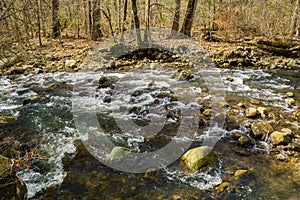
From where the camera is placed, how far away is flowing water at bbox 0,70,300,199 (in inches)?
139

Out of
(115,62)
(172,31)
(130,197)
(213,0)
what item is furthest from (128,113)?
(213,0)

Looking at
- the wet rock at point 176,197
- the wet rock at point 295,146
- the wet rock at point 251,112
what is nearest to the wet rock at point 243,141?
the wet rock at point 295,146

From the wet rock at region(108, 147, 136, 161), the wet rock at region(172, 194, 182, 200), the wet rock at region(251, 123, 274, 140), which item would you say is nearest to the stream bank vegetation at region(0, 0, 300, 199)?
the wet rock at region(251, 123, 274, 140)

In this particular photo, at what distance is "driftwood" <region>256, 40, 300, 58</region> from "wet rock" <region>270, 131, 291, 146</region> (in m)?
8.34

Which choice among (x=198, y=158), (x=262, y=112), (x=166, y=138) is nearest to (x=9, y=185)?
(x=198, y=158)

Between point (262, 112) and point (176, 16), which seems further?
point (176, 16)

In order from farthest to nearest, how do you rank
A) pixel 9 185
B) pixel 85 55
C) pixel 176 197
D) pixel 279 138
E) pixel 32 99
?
pixel 85 55 → pixel 32 99 → pixel 279 138 → pixel 176 197 → pixel 9 185

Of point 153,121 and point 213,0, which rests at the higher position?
point 213,0

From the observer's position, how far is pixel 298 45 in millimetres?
11594

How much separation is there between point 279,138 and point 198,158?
172 cm

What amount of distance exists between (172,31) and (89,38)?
199 inches

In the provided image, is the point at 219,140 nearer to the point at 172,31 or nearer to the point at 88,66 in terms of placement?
the point at 88,66

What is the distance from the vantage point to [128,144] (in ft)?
15.7

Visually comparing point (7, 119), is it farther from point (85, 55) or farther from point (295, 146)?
point (85, 55)
